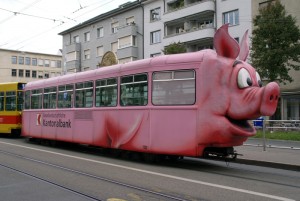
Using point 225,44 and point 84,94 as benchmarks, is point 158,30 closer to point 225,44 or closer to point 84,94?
point 84,94

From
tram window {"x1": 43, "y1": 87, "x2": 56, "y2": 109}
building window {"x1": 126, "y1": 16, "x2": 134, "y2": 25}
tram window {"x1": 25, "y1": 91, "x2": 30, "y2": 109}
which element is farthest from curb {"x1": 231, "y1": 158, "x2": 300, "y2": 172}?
building window {"x1": 126, "y1": 16, "x2": 134, "y2": 25}

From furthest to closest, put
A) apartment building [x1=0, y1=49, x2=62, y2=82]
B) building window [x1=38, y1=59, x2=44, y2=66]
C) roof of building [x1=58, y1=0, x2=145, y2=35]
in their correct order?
building window [x1=38, y1=59, x2=44, y2=66] → apartment building [x1=0, y1=49, x2=62, y2=82] → roof of building [x1=58, y1=0, x2=145, y2=35]

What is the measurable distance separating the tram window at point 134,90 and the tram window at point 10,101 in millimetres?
11101

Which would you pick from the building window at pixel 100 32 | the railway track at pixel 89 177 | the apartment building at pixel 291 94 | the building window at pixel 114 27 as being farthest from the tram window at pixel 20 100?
the building window at pixel 100 32

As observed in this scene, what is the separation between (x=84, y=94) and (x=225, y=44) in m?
6.39

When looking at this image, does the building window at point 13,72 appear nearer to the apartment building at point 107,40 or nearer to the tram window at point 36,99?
the apartment building at point 107,40

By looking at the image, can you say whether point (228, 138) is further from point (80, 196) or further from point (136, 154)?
point (80, 196)

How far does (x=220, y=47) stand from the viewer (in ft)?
34.8

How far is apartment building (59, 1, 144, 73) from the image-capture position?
42.8 m

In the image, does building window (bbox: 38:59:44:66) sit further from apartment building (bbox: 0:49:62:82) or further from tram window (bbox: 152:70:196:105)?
tram window (bbox: 152:70:196:105)

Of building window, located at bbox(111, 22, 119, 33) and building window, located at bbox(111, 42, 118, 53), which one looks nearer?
building window, located at bbox(111, 42, 118, 53)

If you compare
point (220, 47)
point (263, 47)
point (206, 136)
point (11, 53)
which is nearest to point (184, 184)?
point (206, 136)

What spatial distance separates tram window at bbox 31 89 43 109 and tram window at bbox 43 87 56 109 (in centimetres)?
54

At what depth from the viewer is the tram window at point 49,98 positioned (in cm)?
1727
